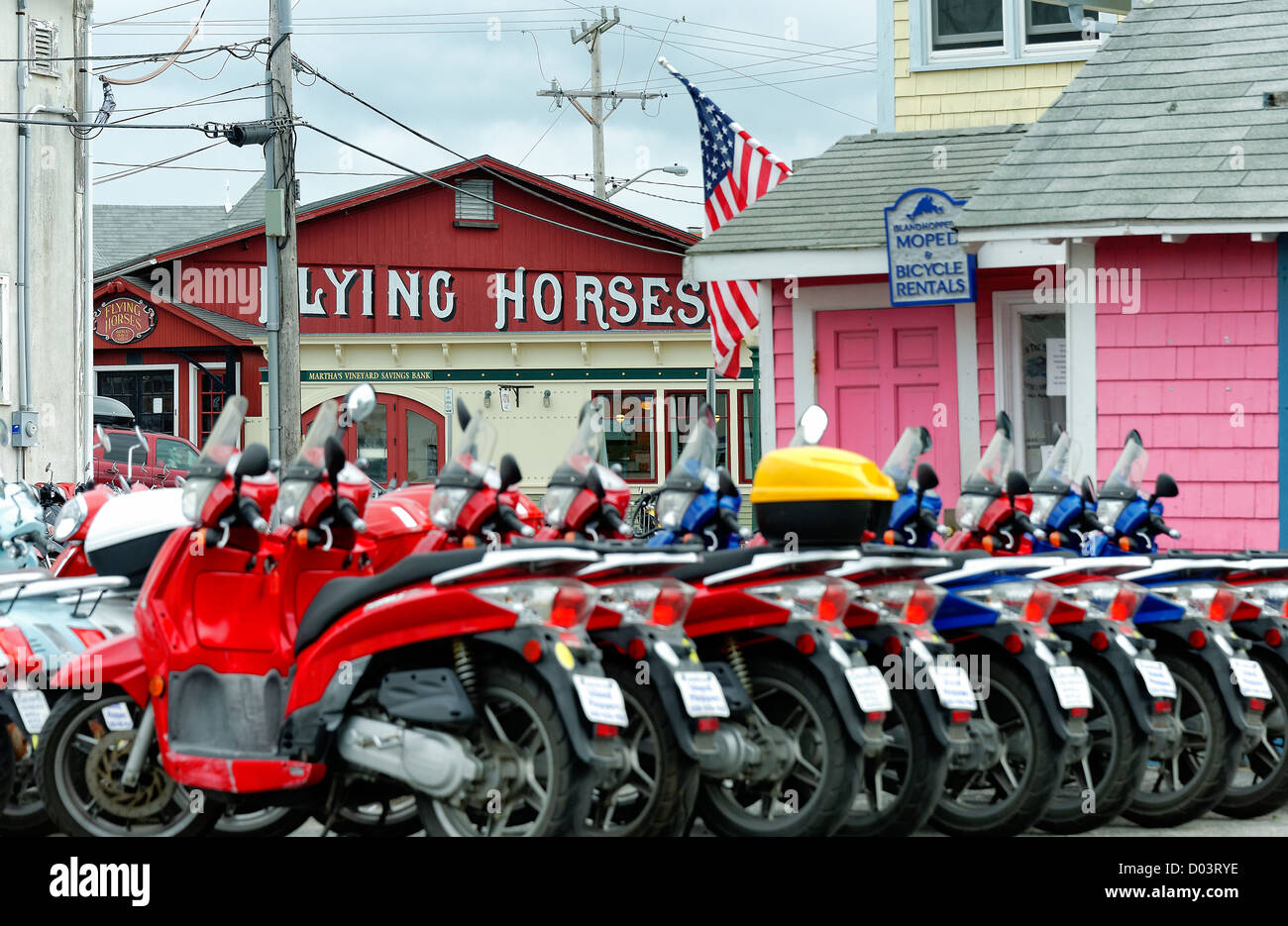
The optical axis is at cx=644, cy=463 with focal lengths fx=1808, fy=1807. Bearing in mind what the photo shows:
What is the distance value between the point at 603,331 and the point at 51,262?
475 inches

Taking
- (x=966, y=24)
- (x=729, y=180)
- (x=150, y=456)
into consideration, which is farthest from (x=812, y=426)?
(x=150, y=456)

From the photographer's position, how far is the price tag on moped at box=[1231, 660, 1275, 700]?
6762 millimetres

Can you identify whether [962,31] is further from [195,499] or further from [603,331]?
[603,331]

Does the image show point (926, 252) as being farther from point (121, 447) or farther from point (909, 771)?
point (121, 447)

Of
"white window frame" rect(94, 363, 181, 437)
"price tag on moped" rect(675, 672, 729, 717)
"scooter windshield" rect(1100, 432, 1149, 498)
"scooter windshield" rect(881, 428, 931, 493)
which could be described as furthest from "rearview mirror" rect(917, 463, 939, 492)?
"white window frame" rect(94, 363, 181, 437)

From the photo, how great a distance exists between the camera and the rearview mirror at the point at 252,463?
609 cm

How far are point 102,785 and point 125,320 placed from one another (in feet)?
90.8

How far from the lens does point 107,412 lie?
26859 mm

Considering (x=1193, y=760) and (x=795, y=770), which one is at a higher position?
(x=795, y=770)

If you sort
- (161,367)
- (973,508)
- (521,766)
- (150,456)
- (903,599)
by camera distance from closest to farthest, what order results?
1. (521,766)
2. (903,599)
3. (973,508)
4. (150,456)
5. (161,367)

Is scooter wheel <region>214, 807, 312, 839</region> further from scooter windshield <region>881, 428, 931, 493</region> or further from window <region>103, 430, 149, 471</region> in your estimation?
window <region>103, 430, 149, 471</region>

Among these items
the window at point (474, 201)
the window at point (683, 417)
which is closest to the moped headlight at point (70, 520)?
the window at point (683, 417)

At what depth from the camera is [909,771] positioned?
5844 mm

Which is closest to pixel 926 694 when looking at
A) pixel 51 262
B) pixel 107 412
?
pixel 51 262
